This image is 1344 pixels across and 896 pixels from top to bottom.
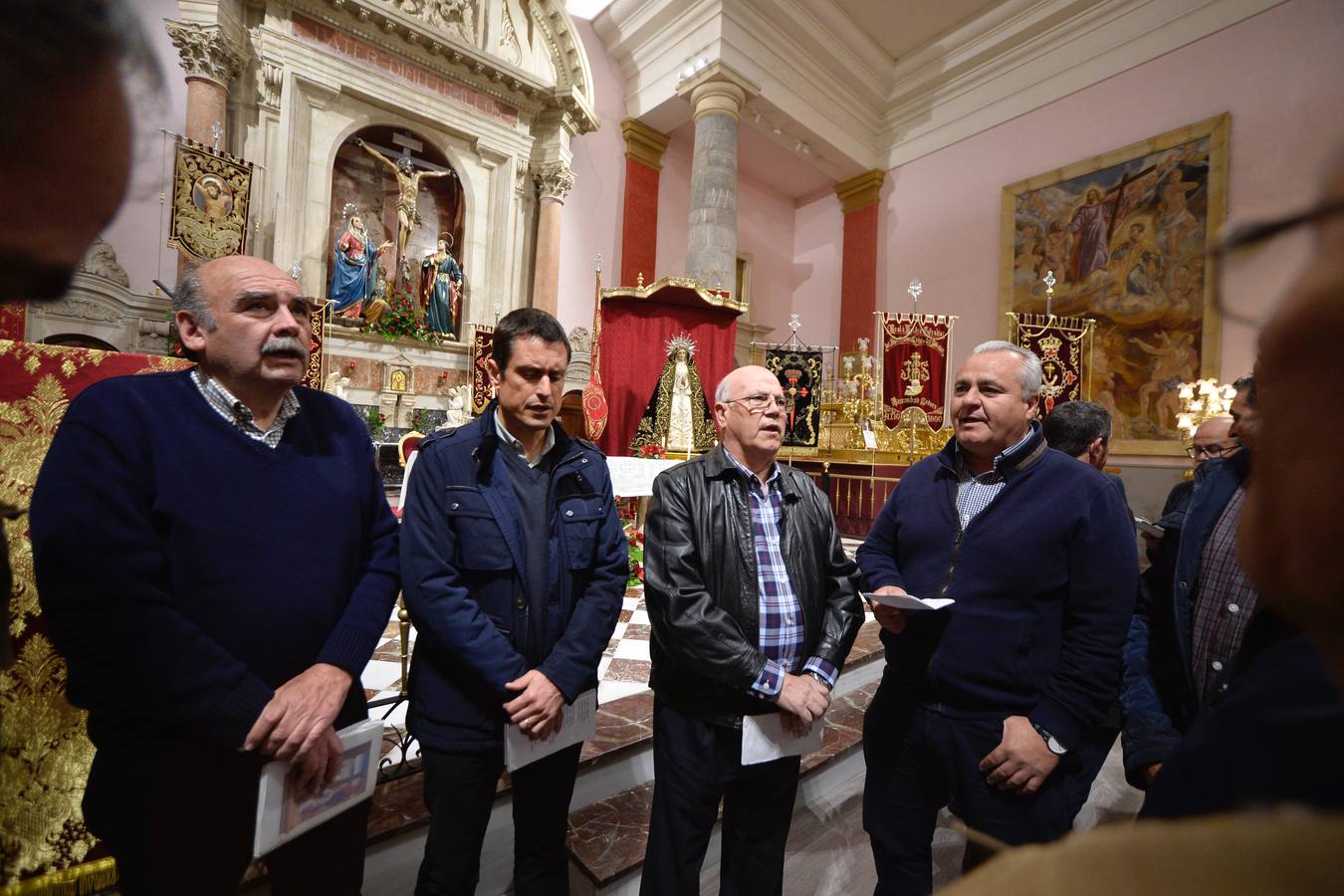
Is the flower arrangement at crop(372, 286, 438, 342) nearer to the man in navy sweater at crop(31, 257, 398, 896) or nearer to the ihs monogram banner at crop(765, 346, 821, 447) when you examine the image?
the ihs monogram banner at crop(765, 346, 821, 447)

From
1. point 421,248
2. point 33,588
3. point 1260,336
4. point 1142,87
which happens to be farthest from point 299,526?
point 1142,87

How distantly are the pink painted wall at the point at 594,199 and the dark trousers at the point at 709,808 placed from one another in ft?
30.9

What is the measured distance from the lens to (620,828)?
2.16 metres

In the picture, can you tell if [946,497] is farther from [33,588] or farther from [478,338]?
[478,338]

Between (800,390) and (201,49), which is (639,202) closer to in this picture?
(800,390)

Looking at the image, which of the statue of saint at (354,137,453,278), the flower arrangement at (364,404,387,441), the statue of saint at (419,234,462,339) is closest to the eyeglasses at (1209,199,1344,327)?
the flower arrangement at (364,404,387,441)

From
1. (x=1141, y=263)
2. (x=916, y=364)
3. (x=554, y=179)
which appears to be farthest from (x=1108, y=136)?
(x=554, y=179)

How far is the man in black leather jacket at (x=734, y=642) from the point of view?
1623mm

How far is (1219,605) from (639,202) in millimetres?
11161

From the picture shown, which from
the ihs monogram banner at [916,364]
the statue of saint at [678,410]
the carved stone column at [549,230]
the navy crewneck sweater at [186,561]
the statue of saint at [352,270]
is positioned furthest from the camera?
the carved stone column at [549,230]

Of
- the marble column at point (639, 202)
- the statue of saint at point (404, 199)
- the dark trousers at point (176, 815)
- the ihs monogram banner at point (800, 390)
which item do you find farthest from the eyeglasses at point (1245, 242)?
the marble column at point (639, 202)

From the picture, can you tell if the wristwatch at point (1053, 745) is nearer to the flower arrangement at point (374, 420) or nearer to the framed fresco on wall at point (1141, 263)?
the flower arrangement at point (374, 420)

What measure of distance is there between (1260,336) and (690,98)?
1108cm

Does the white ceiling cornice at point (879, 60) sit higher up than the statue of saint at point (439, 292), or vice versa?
the white ceiling cornice at point (879, 60)
